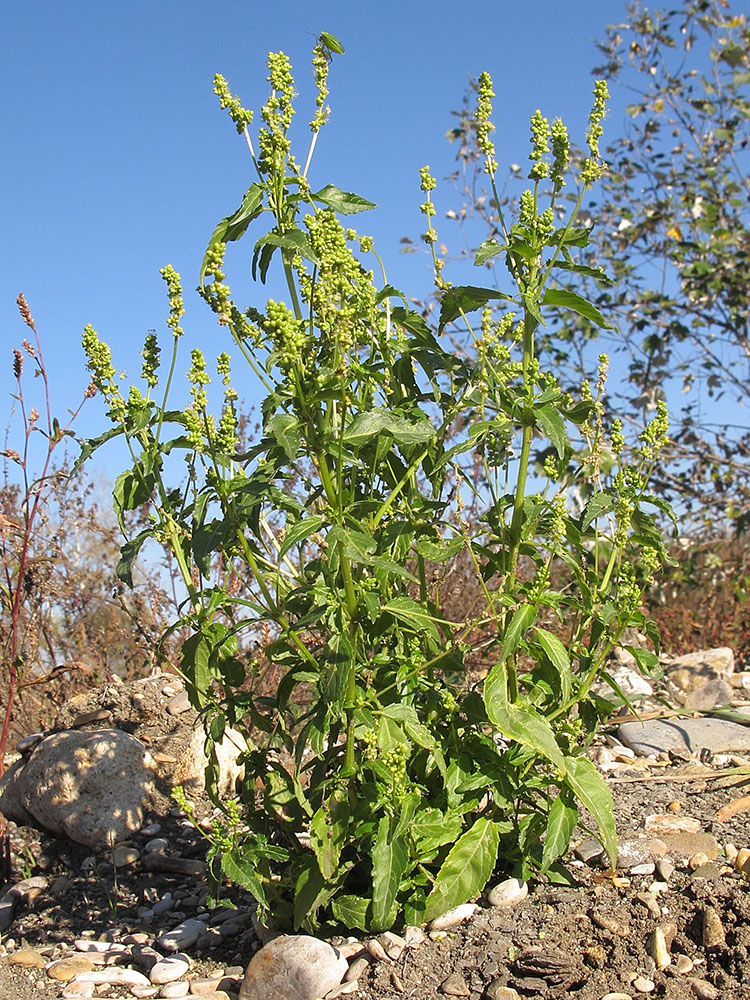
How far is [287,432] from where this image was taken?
2.19 m

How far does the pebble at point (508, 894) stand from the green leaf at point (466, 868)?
0.72ft

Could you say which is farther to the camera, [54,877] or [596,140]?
[54,877]

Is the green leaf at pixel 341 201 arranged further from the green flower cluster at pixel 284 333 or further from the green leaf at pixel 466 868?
the green leaf at pixel 466 868

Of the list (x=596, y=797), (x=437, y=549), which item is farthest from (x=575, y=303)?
(x=596, y=797)

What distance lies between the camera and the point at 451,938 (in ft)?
8.76

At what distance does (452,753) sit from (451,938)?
21.0 inches

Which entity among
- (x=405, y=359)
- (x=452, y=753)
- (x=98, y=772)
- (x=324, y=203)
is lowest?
(x=98, y=772)

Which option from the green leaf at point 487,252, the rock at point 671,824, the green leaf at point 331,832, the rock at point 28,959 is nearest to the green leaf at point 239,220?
the green leaf at point 487,252

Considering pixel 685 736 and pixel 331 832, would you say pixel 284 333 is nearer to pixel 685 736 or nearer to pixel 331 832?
pixel 331 832

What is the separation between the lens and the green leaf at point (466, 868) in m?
2.55

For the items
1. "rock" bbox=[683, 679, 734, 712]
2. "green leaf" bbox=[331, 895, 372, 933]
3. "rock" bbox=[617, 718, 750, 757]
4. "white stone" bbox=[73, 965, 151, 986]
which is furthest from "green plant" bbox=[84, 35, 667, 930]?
"rock" bbox=[683, 679, 734, 712]

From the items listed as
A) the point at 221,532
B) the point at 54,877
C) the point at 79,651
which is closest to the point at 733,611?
the point at 79,651

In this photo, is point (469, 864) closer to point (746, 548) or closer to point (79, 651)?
point (79, 651)

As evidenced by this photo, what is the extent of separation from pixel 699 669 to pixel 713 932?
3581 millimetres
